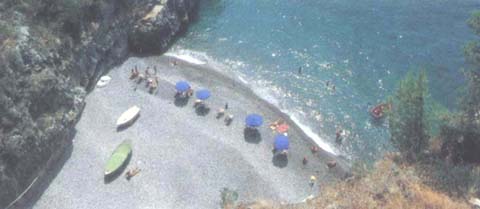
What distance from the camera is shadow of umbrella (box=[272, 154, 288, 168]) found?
50453mm

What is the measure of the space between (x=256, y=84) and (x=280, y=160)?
528 inches

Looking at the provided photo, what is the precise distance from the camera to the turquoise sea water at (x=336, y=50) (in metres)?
57.2

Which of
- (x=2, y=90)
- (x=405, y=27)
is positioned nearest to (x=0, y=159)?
(x=2, y=90)

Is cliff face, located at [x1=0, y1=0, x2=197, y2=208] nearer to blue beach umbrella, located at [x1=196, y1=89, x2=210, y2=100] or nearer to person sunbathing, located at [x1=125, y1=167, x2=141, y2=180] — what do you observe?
person sunbathing, located at [x1=125, y1=167, x2=141, y2=180]

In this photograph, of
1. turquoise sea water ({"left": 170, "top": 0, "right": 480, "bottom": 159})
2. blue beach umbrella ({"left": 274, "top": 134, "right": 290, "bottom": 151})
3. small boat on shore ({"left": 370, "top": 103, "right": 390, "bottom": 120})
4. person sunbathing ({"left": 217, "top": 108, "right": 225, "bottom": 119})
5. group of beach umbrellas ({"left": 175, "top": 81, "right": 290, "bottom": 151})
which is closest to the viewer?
blue beach umbrella ({"left": 274, "top": 134, "right": 290, "bottom": 151})

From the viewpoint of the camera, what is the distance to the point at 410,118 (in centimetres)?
4353

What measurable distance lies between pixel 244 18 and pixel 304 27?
8.47 m

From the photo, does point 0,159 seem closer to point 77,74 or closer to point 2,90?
point 2,90

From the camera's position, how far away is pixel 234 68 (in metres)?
63.6

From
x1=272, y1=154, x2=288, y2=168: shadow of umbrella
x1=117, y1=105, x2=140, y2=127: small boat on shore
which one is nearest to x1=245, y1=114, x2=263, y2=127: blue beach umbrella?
x1=272, y1=154, x2=288, y2=168: shadow of umbrella

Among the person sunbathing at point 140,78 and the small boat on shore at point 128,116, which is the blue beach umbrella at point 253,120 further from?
the person sunbathing at point 140,78

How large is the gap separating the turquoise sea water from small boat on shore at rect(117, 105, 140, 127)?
14.2 m

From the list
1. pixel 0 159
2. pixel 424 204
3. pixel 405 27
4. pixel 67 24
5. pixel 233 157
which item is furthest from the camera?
pixel 405 27

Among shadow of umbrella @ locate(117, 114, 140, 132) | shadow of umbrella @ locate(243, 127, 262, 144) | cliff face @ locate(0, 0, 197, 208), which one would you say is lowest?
shadow of umbrella @ locate(243, 127, 262, 144)
